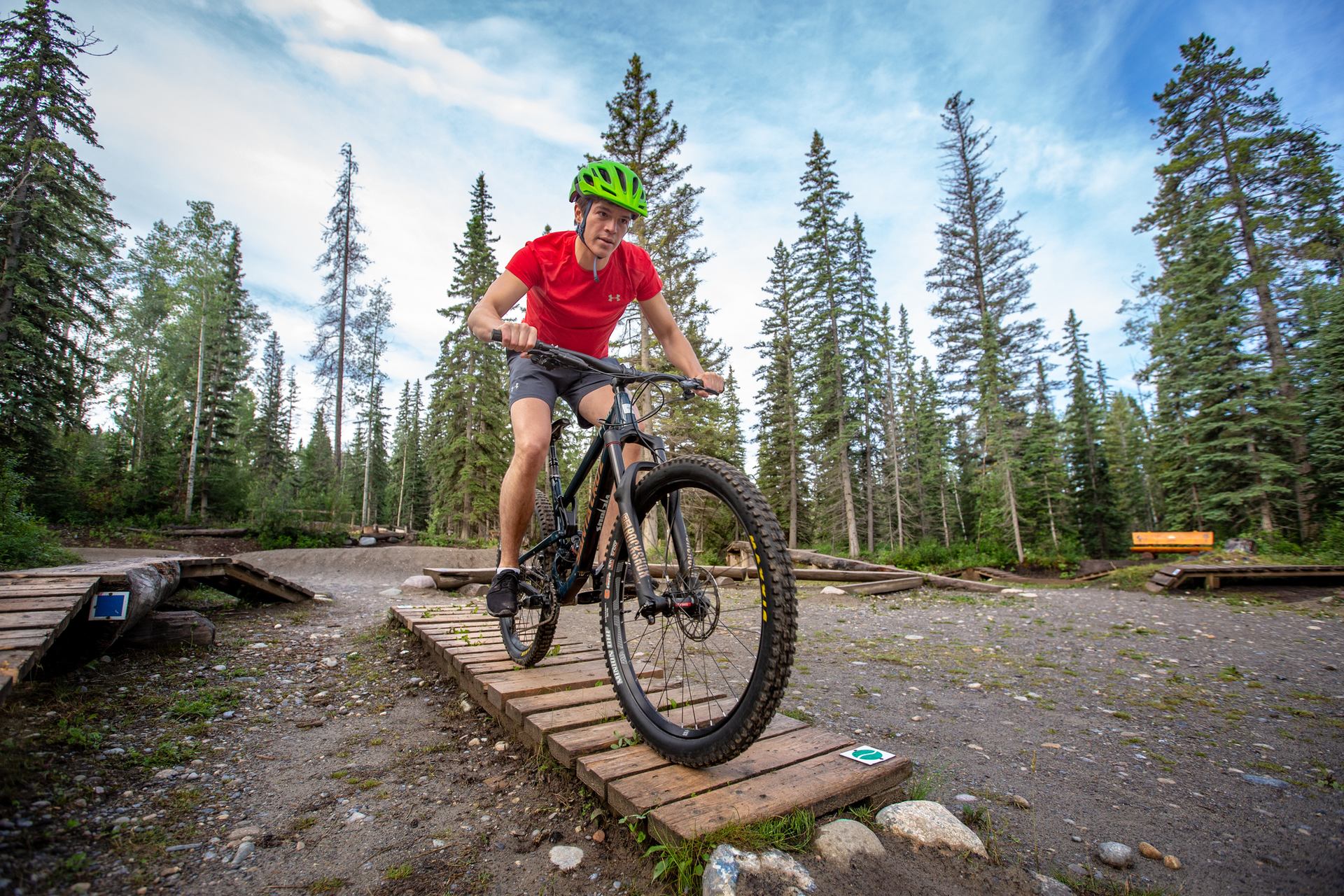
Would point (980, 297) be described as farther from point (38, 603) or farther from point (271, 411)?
point (271, 411)

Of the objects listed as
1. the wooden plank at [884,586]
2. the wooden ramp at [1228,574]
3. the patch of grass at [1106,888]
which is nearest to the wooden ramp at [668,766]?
the patch of grass at [1106,888]

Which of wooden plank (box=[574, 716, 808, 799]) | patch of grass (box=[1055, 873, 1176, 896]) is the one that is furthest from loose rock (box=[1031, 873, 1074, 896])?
wooden plank (box=[574, 716, 808, 799])

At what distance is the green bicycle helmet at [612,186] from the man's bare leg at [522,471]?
114 cm

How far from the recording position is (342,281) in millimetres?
26938

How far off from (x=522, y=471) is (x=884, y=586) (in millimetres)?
9826

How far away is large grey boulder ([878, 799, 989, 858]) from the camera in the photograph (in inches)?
66.1

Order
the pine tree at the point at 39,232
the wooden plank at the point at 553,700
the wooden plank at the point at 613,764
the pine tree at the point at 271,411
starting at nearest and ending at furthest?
the wooden plank at the point at 613,764, the wooden plank at the point at 553,700, the pine tree at the point at 39,232, the pine tree at the point at 271,411

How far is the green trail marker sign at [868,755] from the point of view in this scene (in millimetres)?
1980

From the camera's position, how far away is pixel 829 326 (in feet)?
88.6

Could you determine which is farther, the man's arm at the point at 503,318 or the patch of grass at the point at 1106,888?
the man's arm at the point at 503,318

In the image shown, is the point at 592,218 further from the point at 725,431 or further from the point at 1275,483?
the point at 725,431

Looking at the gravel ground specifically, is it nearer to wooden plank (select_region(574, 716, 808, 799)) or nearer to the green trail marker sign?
wooden plank (select_region(574, 716, 808, 799))

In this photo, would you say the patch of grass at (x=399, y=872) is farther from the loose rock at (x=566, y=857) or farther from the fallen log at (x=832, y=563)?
the fallen log at (x=832, y=563)

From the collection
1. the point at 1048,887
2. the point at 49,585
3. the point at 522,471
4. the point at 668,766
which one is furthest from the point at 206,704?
the point at 1048,887
